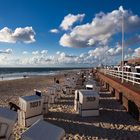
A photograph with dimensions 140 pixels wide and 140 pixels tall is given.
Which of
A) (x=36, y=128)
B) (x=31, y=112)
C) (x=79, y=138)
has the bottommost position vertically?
(x=79, y=138)

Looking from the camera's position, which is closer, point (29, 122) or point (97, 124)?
point (29, 122)

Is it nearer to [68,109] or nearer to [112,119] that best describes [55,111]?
[68,109]

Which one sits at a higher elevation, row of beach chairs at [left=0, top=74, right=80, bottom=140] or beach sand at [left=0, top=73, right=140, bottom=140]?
row of beach chairs at [left=0, top=74, right=80, bottom=140]

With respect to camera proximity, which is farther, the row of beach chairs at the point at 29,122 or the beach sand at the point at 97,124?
the beach sand at the point at 97,124

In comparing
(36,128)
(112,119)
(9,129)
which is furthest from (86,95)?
(36,128)

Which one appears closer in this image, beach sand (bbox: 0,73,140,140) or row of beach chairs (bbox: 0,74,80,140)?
row of beach chairs (bbox: 0,74,80,140)

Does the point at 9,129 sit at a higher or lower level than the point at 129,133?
higher

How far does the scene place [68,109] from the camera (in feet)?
52.0

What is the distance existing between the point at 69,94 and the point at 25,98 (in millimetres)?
11081

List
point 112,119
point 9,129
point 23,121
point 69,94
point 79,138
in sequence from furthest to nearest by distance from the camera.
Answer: point 69,94, point 112,119, point 23,121, point 79,138, point 9,129

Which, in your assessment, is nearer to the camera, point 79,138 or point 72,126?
point 79,138

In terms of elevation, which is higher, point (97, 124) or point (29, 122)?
point (29, 122)

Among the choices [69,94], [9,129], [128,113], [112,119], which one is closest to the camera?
[9,129]

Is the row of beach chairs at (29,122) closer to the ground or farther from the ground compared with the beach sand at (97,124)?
farther from the ground
